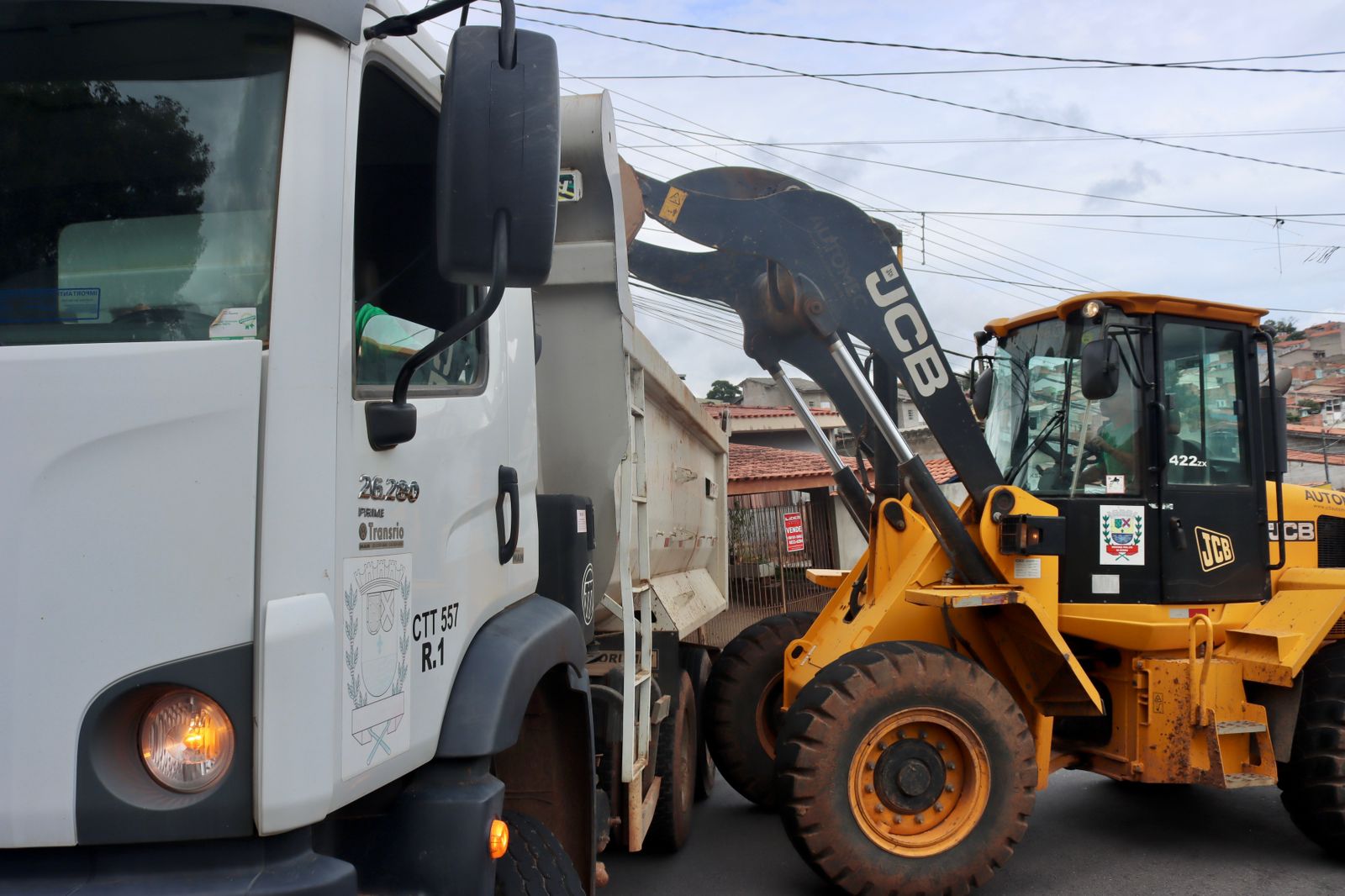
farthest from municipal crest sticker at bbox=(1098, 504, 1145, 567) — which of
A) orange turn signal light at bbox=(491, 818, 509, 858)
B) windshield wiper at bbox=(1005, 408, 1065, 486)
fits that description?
orange turn signal light at bbox=(491, 818, 509, 858)

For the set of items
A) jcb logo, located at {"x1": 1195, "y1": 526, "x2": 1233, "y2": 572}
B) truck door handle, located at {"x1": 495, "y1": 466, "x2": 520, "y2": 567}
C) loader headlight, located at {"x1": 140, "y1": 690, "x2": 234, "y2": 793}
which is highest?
truck door handle, located at {"x1": 495, "y1": 466, "x2": 520, "y2": 567}

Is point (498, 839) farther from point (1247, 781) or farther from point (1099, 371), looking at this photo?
point (1247, 781)

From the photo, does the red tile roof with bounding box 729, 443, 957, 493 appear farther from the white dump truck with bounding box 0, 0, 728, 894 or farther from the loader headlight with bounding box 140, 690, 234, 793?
the loader headlight with bounding box 140, 690, 234, 793

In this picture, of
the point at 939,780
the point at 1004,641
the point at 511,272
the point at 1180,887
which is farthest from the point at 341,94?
the point at 1180,887

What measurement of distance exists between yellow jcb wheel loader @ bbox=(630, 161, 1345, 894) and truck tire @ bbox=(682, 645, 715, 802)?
1.85 feet

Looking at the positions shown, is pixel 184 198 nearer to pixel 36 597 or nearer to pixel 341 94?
pixel 341 94

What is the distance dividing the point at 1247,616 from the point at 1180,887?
1.52 metres

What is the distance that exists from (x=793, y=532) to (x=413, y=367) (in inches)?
556

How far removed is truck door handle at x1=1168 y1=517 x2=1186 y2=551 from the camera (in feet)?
19.2

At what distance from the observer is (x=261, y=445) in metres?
1.94

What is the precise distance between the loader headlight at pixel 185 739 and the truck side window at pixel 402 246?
802 mm

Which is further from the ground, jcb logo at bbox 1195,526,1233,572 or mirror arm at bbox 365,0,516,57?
mirror arm at bbox 365,0,516,57

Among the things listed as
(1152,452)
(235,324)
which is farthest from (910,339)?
(235,324)

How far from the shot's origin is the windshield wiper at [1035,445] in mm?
6016
